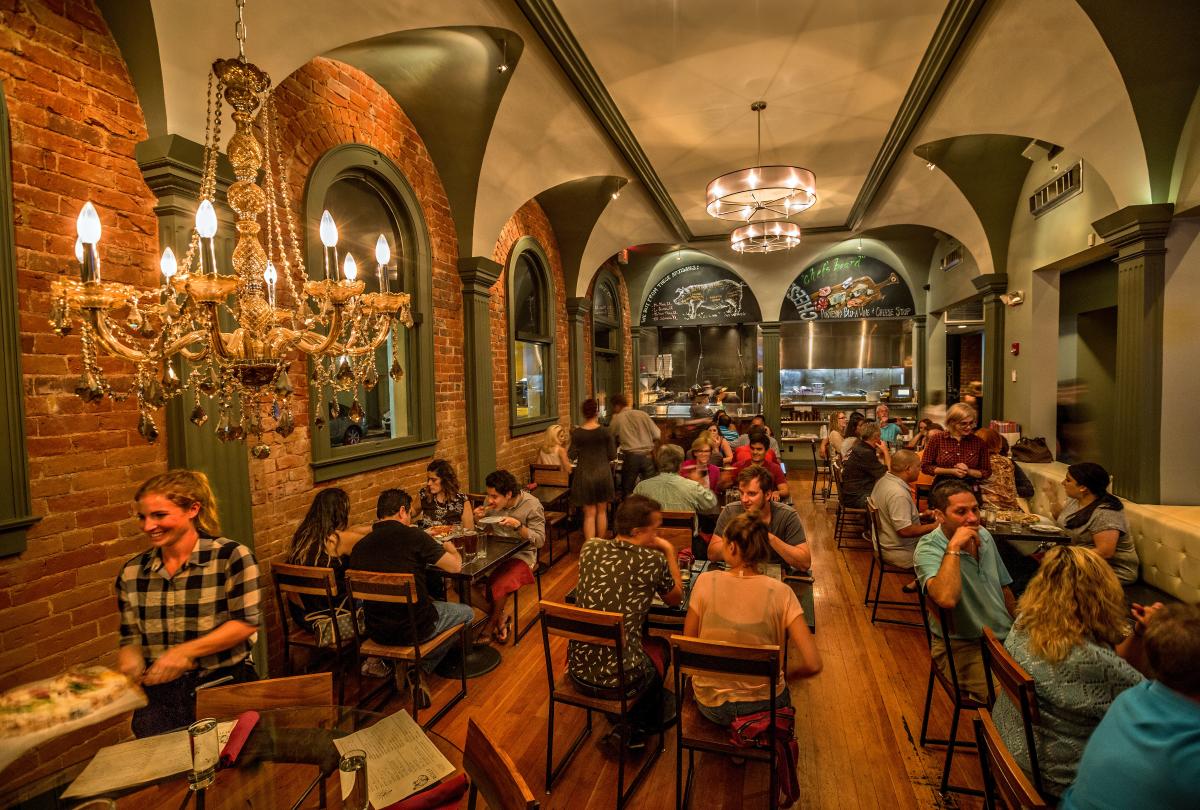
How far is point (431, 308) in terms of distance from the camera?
4980 mm

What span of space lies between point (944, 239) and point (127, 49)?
10276mm

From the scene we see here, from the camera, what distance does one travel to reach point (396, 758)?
66.4 inches

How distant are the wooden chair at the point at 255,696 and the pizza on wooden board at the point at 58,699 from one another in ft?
1.24

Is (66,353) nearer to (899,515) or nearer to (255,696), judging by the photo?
(255,696)

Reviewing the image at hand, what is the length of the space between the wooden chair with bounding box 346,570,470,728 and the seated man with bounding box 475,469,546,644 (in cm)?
60

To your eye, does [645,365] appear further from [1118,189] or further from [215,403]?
[215,403]

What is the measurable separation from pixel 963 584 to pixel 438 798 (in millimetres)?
2448

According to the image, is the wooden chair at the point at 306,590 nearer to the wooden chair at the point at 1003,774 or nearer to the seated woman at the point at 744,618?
the seated woman at the point at 744,618

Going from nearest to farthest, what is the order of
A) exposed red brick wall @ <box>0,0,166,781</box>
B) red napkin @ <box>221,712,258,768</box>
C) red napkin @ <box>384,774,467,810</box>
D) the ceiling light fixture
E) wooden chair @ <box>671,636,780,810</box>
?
red napkin @ <box>384,774,467,810</box>, red napkin @ <box>221,712,258,768</box>, wooden chair @ <box>671,636,780,810</box>, exposed red brick wall @ <box>0,0,166,781</box>, the ceiling light fixture

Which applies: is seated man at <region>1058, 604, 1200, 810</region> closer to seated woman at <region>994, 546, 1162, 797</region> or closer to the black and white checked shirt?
seated woman at <region>994, 546, 1162, 797</region>

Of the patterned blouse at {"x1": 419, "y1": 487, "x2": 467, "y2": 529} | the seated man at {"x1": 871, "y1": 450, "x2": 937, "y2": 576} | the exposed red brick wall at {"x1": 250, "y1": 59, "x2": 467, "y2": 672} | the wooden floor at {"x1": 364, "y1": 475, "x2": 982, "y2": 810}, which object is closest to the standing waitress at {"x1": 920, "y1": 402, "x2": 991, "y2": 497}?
the seated man at {"x1": 871, "y1": 450, "x2": 937, "y2": 576}

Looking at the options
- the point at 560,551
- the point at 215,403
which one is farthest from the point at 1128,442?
the point at 215,403

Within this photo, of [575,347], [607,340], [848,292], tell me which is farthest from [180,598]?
[848,292]

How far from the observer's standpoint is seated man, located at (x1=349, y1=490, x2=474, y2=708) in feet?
10.2
